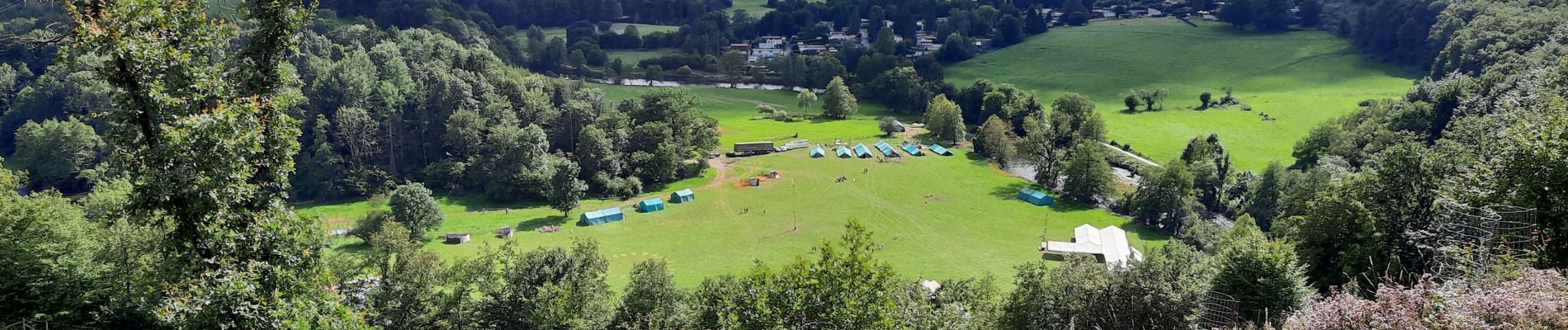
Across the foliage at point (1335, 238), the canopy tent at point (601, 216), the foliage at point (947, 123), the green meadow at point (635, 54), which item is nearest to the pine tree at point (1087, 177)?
the foliage at point (947, 123)

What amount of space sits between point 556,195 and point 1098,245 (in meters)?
36.1

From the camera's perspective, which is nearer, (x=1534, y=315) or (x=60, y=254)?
(x=1534, y=315)

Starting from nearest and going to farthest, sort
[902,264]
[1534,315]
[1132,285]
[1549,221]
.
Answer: [1534,315]
[1549,221]
[1132,285]
[902,264]

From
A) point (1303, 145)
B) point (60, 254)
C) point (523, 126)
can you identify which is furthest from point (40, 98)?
point (1303, 145)

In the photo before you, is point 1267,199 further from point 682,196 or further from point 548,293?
point 548,293

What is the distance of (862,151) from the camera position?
76750 millimetres

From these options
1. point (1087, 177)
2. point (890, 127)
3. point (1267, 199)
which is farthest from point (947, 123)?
point (1267, 199)

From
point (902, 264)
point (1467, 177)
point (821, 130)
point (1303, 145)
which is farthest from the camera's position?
point (821, 130)

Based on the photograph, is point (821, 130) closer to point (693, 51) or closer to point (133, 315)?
point (693, 51)

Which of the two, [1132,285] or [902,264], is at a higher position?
[1132,285]

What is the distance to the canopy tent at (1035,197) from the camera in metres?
64.3

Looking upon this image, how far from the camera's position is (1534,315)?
11203 mm

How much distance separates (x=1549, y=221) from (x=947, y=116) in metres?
67.1

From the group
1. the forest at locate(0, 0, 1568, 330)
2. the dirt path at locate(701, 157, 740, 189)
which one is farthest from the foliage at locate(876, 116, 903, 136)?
the dirt path at locate(701, 157, 740, 189)
